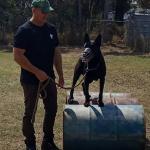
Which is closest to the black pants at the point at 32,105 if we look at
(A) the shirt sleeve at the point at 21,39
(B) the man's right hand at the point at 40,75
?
(B) the man's right hand at the point at 40,75

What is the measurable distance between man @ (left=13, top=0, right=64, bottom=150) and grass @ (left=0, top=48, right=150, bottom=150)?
37.2 inches

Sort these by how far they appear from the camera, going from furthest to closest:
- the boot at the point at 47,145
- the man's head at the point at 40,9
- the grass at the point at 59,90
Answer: the grass at the point at 59,90 < the boot at the point at 47,145 < the man's head at the point at 40,9

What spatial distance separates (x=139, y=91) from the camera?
44.3ft

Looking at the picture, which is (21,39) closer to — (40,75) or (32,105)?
(40,75)

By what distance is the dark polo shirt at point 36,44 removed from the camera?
6816mm

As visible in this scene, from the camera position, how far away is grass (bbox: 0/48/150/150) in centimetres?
873

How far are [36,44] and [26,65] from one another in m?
0.32

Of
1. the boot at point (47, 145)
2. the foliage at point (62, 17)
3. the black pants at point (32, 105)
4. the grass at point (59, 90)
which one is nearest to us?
the black pants at point (32, 105)

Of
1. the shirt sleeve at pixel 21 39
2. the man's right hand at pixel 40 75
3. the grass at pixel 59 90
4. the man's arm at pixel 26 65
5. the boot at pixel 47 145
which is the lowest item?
the grass at pixel 59 90

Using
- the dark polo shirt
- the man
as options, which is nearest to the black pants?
the man

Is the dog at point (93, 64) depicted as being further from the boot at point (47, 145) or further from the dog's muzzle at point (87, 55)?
the boot at point (47, 145)

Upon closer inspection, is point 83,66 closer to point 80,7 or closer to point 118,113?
point 118,113

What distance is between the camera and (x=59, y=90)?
1324 cm

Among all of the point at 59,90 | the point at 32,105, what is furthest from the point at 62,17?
the point at 32,105
